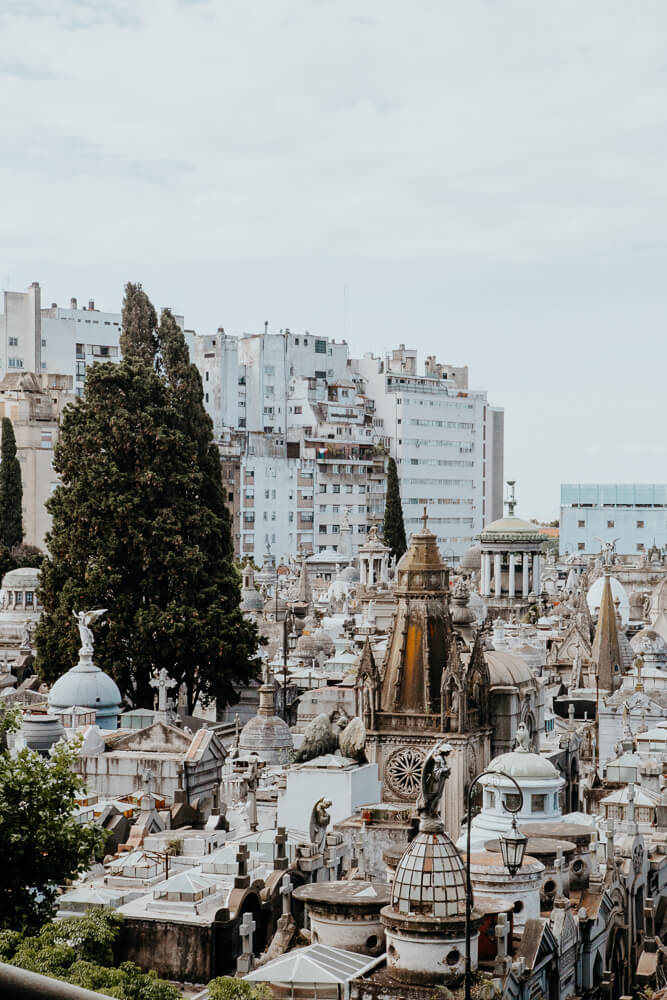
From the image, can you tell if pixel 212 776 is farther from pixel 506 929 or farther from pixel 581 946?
pixel 506 929

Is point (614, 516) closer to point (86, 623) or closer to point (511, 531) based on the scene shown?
point (511, 531)

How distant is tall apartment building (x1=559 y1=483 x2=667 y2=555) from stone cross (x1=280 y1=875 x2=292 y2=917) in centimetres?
10940

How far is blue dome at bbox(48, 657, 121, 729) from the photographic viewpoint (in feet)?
117

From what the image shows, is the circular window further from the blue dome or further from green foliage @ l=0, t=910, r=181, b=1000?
green foliage @ l=0, t=910, r=181, b=1000

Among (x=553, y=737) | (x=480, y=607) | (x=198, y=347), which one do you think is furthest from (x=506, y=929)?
(x=198, y=347)

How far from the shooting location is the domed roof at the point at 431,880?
1476 centimetres

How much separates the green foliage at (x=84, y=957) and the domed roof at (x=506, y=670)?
15.8 metres

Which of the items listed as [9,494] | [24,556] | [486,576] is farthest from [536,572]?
[9,494]

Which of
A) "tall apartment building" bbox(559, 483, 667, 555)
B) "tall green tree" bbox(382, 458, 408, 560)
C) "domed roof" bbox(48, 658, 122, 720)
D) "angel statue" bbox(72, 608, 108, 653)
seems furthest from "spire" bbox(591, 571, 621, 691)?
"tall apartment building" bbox(559, 483, 667, 555)

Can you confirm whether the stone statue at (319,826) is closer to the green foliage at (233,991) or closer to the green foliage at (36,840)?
the green foliage at (36,840)

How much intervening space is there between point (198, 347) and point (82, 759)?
9653cm

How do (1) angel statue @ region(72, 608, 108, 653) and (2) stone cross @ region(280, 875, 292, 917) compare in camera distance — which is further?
(1) angel statue @ region(72, 608, 108, 653)

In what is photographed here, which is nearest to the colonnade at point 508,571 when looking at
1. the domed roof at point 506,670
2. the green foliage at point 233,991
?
the domed roof at point 506,670

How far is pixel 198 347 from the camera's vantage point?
127m
